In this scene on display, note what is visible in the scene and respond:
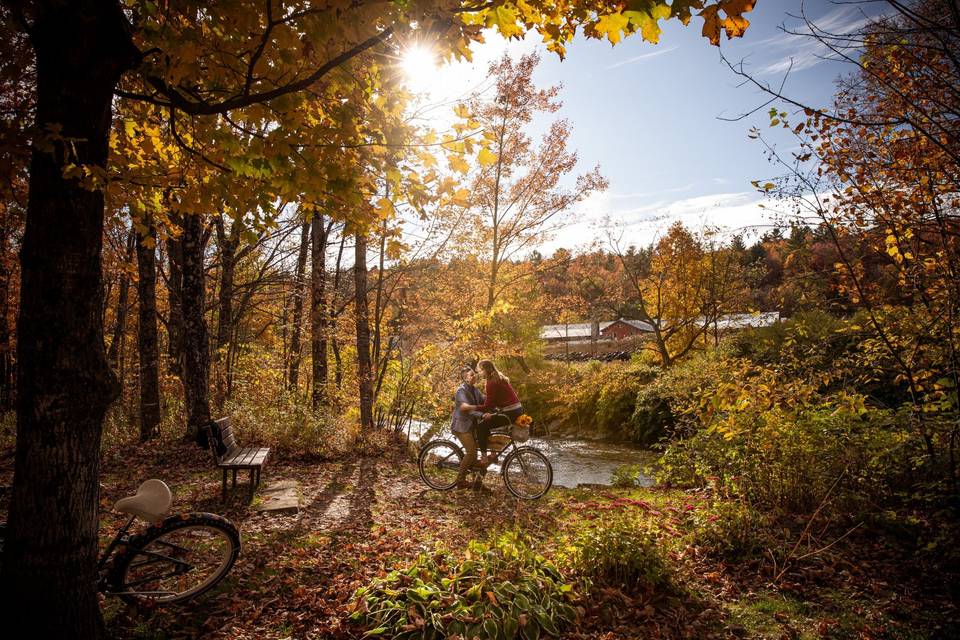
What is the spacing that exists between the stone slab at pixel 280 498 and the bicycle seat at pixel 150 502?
7.48 ft

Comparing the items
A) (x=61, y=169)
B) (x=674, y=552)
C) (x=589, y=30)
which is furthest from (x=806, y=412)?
(x=61, y=169)

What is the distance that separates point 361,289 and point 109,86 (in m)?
8.00

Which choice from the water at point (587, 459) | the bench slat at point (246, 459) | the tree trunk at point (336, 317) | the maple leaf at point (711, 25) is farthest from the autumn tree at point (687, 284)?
the maple leaf at point (711, 25)

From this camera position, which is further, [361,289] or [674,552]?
[361,289]

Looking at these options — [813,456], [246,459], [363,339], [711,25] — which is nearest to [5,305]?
[363,339]

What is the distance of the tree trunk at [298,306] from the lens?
12979mm

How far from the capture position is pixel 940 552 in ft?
13.7

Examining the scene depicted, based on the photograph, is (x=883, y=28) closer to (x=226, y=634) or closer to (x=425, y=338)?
(x=226, y=634)

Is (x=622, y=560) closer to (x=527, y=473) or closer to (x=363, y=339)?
(x=527, y=473)

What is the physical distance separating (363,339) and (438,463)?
4064 mm

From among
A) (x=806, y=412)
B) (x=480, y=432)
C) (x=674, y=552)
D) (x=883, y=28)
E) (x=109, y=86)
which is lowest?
(x=674, y=552)

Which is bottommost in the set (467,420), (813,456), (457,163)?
(813,456)

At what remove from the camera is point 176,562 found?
3516 millimetres

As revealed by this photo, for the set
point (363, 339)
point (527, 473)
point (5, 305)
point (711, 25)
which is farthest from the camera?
point (5, 305)
